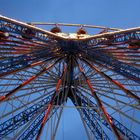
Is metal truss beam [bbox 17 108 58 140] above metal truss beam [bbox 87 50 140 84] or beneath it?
beneath

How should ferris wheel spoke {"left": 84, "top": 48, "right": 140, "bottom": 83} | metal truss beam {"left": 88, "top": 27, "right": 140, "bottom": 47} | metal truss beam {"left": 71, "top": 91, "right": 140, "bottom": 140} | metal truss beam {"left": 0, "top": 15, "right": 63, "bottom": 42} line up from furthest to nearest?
metal truss beam {"left": 71, "top": 91, "right": 140, "bottom": 140}, ferris wheel spoke {"left": 84, "top": 48, "right": 140, "bottom": 83}, metal truss beam {"left": 88, "top": 27, "right": 140, "bottom": 47}, metal truss beam {"left": 0, "top": 15, "right": 63, "bottom": 42}

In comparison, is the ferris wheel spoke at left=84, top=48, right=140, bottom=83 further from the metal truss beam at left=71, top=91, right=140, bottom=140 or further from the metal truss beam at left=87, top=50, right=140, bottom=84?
the metal truss beam at left=71, top=91, right=140, bottom=140

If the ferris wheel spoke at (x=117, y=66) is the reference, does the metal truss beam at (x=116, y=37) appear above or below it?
above

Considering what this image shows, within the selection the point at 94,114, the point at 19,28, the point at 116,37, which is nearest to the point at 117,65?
the point at 116,37

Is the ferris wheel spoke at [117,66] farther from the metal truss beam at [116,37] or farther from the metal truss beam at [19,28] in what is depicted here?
the metal truss beam at [19,28]

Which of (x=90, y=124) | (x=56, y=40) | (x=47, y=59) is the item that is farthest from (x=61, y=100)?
(x=56, y=40)

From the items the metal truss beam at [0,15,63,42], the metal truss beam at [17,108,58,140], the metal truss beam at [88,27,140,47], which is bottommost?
the metal truss beam at [17,108,58,140]

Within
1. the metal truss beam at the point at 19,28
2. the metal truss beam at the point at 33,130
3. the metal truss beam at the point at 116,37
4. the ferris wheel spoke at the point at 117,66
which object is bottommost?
the metal truss beam at the point at 33,130

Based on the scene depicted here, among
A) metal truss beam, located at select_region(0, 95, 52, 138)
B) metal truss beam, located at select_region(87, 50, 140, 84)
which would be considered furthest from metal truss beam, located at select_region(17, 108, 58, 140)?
metal truss beam, located at select_region(87, 50, 140, 84)

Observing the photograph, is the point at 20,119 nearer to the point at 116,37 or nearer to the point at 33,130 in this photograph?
the point at 33,130

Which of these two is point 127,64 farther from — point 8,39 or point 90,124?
point 90,124

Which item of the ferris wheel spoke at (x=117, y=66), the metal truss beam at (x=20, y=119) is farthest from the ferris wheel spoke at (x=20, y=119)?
the ferris wheel spoke at (x=117, y=66)

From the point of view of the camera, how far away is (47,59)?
132 ft

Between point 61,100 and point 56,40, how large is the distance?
1451 cm
